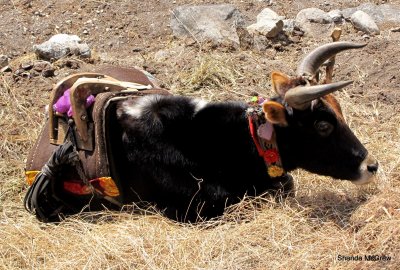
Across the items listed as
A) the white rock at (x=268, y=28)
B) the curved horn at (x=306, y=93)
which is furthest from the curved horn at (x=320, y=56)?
the white rock at (x=268, y=28)

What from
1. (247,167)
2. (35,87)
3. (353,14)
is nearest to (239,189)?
(247,167)

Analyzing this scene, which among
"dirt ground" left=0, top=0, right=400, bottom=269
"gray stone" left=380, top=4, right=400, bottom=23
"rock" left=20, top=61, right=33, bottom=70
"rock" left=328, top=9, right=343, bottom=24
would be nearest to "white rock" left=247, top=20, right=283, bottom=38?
"dirt ground" left=0, top=0, right=400, bottom=269

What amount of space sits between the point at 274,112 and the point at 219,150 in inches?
20.9

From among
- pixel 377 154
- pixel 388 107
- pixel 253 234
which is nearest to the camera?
pixel 253 234

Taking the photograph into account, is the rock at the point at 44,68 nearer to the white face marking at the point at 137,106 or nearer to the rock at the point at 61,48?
the rock at the point at 61,48

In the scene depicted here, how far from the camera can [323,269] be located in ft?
13.3

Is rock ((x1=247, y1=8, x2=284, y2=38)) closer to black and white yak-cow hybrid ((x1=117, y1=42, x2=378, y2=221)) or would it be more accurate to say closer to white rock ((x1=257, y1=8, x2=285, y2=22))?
white rock ((x1=257, y1=8, x2=285, y2=22))

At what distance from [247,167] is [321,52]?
0.99 metres

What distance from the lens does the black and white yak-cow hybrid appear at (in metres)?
4.71

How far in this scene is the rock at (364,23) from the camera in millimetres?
8438

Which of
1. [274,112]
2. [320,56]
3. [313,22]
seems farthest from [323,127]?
[313,22]

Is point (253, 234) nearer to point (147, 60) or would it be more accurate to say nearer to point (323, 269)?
point (323, 269)

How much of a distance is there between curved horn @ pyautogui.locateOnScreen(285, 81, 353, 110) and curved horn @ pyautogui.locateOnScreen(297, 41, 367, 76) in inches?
13.6

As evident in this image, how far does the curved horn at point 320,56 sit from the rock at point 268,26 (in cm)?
329
